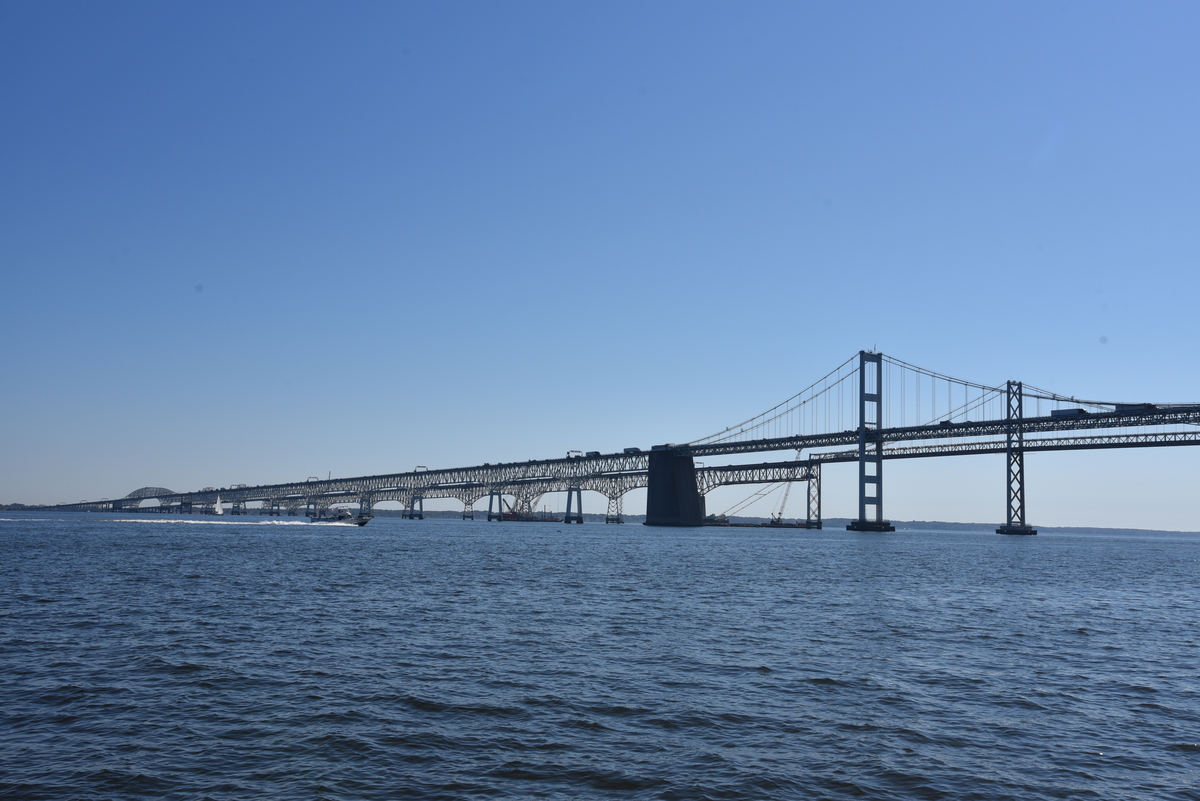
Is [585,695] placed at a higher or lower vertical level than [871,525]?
higher

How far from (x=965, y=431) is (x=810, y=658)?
106138 mm

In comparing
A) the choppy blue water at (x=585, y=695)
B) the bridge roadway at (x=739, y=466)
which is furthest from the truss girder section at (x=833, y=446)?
the choppy blue water at (x=585, y=695)

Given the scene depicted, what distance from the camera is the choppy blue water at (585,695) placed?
10.8 m

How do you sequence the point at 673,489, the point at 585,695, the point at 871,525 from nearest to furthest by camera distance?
the point at 585,695
the point at 871,525
the point at 673,489

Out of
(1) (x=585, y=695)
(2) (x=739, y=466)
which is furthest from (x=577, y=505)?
(1) (x=585, y=695)

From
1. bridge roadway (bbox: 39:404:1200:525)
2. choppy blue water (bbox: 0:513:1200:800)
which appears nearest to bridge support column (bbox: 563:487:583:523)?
bridge roadway (bbox: 39:404:1200:525)

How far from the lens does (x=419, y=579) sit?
36.5 meters

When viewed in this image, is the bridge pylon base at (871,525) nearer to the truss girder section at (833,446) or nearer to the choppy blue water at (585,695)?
the truss girder section at (833,446)

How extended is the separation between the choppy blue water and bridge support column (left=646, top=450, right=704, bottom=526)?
353 ft

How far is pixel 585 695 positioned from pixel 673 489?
127071mm

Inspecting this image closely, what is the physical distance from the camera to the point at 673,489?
14100 centimetres

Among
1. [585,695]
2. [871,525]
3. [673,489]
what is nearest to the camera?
[585,695]

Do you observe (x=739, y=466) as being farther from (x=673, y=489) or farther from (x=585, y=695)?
(x=585, y=695)

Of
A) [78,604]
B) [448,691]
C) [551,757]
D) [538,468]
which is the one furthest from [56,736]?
[538,468]
